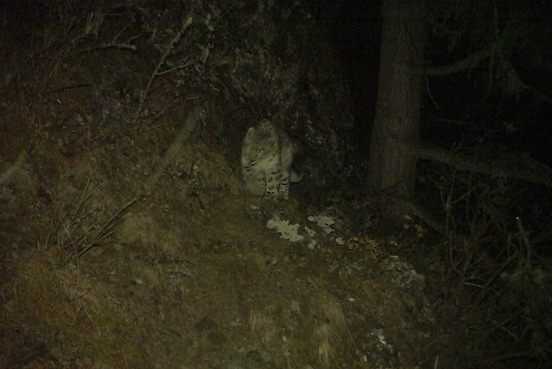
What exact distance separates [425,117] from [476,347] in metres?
5.81

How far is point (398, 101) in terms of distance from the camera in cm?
812

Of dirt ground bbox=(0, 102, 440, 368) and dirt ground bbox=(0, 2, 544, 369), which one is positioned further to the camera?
dirt ground bbox=(0, 2, 544, 369)

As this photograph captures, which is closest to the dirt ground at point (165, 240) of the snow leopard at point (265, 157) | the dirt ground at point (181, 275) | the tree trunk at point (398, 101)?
the dirt ground at point (181, 275)

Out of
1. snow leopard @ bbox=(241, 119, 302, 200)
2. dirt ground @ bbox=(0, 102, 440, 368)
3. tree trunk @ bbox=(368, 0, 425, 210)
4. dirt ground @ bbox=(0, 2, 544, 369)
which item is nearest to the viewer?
dirt ground @ bbox=(0, 102, 440, 368)

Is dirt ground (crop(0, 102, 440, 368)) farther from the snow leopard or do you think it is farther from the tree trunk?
the tree trunk

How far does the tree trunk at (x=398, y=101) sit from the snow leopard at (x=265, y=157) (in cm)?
149

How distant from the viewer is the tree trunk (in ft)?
26.2

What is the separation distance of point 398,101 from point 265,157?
209 centimetres

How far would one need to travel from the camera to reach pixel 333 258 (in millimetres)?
7152

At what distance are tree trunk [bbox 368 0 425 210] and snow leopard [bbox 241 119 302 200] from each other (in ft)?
4.90

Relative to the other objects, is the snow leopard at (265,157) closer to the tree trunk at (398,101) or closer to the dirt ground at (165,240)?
the dirt ground at (165,240)

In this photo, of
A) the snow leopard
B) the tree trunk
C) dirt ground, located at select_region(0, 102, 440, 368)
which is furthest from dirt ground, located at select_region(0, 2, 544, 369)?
the tree trunk

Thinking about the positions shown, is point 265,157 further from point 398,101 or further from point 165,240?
point 398,101

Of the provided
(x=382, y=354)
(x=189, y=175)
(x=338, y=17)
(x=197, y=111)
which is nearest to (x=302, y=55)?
(x=338, y=17)
